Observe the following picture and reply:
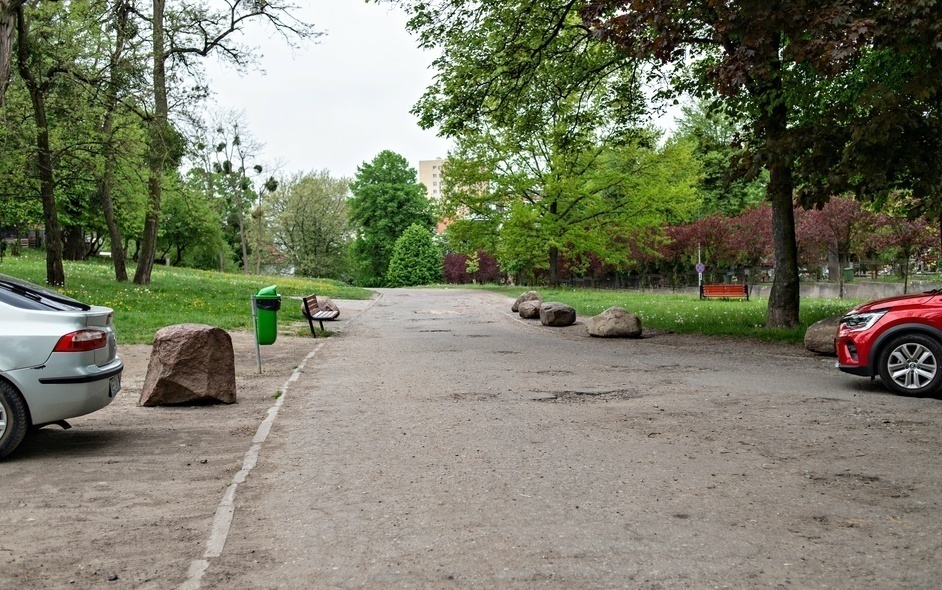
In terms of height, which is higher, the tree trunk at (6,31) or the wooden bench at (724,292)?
the tree trunk at (6,31)

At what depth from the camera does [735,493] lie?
5027mm

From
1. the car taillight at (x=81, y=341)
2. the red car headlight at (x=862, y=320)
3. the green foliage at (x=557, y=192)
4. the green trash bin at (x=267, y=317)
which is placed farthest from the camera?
the green foliage at (x=557, y=192)

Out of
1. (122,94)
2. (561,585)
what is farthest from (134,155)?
(561,585)

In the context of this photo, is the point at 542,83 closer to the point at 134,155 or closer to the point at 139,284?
the point at 134,155

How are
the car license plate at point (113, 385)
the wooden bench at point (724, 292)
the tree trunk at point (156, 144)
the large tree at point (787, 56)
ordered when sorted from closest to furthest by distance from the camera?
the car license plate at point (113, 385), the large tree at point (787, 56), the tree trunk at point (156, 144), the wooden bench at point (724, 292)

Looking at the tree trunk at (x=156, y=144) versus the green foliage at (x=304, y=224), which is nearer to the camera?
the tree trunk at (x=156, y=144)

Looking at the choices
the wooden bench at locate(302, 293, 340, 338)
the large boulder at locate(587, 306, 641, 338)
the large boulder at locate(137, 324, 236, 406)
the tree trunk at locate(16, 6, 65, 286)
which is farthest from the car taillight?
the tree trunk at locate(16, 6, 65, 286)

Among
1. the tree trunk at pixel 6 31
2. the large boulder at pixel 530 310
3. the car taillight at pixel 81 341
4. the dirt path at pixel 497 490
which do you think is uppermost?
the tree trunk at pixel 6 31

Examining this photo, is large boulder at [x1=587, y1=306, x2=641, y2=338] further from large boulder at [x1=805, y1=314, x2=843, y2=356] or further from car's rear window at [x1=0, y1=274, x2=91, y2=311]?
car's rear window at [x1=0, y1=274, x2=91, y2=311]

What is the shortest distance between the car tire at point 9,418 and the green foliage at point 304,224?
211 ft

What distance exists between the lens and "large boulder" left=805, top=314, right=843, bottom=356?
1288 cm

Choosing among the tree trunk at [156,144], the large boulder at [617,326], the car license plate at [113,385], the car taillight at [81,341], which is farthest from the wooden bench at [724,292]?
the car taillight at [81,341]

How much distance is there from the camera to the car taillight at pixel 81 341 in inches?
245

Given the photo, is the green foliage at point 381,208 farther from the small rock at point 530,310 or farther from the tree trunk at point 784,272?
the tree trunk at point 784,272
